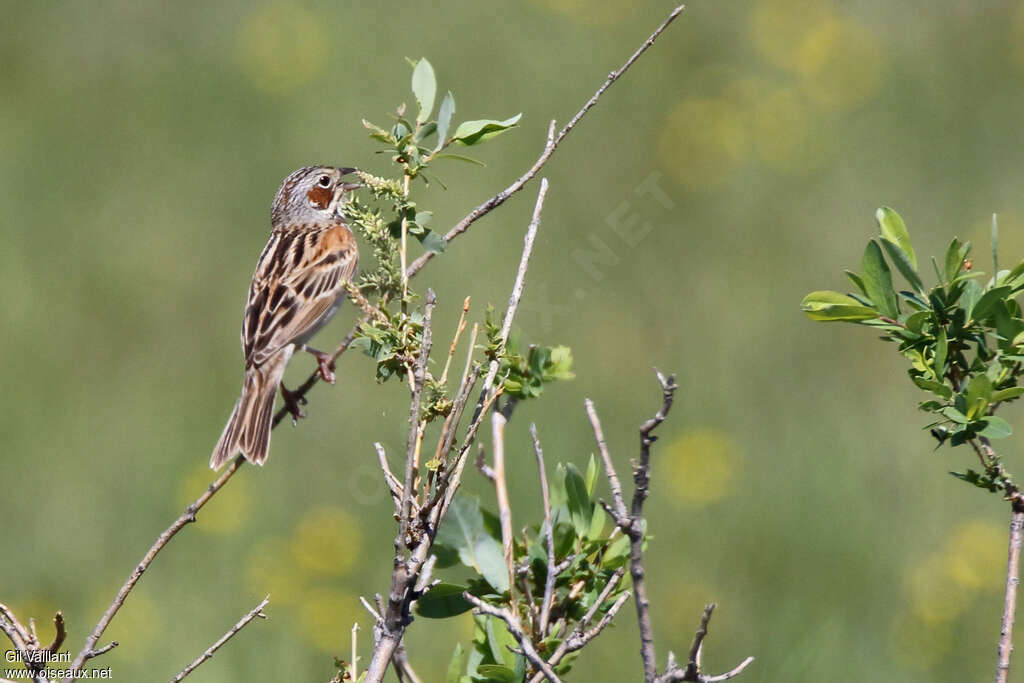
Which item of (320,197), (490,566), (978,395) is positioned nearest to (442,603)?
(490,566)

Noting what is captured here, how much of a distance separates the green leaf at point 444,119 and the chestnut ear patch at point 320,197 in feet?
7.80

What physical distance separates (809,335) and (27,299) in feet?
14.0

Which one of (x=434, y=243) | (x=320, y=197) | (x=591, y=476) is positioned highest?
(x=320, y=197)

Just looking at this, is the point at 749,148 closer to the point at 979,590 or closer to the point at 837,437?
the point at 837,437

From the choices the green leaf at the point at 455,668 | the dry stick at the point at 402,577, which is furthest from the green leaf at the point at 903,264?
the green leaf at the point at 455,668

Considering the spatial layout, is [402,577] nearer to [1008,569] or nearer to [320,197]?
[1008,569]

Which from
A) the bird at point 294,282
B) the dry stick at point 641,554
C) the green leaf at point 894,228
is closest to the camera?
the dry stick at point 641,554

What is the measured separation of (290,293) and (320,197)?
0.50 meters

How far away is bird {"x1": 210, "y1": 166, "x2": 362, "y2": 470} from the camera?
162 inches

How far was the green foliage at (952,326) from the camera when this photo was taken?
1.90 metres

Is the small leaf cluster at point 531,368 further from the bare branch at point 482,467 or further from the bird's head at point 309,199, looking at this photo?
the bird's head at point 309,199

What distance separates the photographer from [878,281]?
78.2 inches

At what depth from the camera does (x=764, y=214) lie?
7.36 m

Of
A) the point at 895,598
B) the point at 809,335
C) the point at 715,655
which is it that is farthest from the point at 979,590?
the point at 809,335
